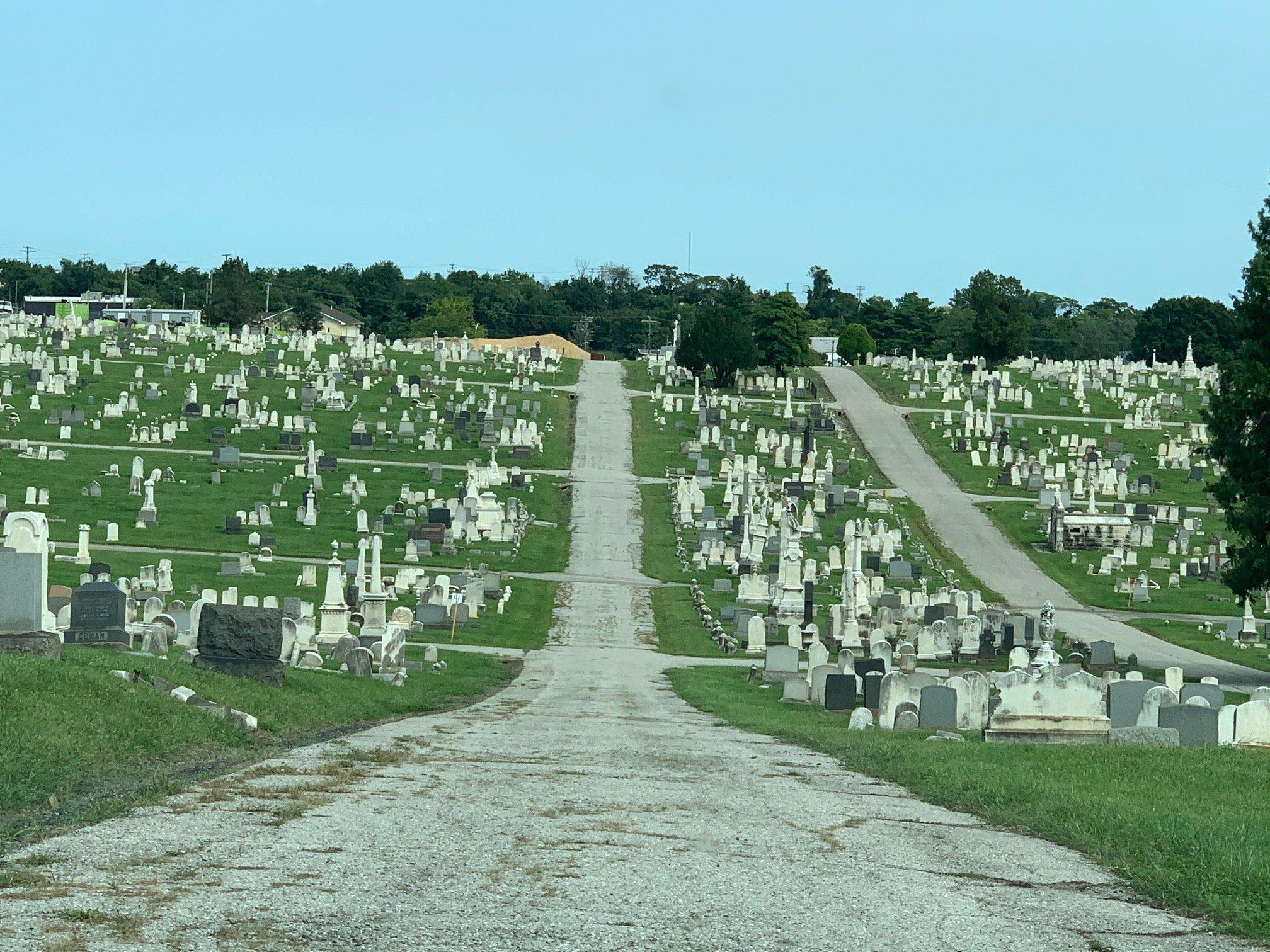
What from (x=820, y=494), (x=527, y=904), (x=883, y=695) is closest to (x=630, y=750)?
(x=883, y=695)

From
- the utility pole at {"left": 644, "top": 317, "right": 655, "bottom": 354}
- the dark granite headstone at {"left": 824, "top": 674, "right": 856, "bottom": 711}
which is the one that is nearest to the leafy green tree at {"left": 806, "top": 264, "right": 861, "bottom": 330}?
the utility pole at {"left": 644, "top": 317, "right": 655, "bottom": 354}

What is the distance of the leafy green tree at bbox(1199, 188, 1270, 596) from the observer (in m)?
36.2

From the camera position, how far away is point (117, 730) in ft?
43.2

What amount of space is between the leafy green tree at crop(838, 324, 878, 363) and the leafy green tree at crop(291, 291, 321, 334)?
4874 centimetres

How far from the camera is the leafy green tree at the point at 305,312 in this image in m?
148

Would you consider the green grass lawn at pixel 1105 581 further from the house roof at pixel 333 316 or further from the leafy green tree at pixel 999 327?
the house roof at pixel 333 316

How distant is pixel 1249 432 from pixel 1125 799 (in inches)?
1074

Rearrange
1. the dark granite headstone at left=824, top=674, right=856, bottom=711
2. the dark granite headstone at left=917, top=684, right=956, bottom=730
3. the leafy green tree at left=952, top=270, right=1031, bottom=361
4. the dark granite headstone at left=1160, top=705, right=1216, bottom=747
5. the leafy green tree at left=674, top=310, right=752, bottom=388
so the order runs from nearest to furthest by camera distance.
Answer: the dark granite headstone at left=1160, top=705, right=1216, bottom=747, the dark granite headstone at left=917, top=684, right=956, bottom=730, the dark granite headstone at left=824, top=674, right=856, bottom=711, the leafy green tree at left=674, top=310, right=752, bottom=388, the leafy green tree at left=952, top=270, right=1031, bottom=361

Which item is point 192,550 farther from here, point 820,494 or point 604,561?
point 820,494

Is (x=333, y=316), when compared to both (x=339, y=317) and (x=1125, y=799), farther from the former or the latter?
(x=1125, y=799)

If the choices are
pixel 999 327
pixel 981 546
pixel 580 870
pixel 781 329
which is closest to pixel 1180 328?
pixel 999 327

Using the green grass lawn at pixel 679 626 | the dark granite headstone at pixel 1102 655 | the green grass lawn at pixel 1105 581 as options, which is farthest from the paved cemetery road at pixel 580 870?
the green grass lawn at pixel 1105 581

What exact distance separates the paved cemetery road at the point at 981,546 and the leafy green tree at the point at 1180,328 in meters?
51.1

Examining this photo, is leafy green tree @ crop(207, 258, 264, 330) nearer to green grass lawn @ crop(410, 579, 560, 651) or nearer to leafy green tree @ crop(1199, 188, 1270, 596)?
green grass lawn @ crop(410, 579, 560, 651)
